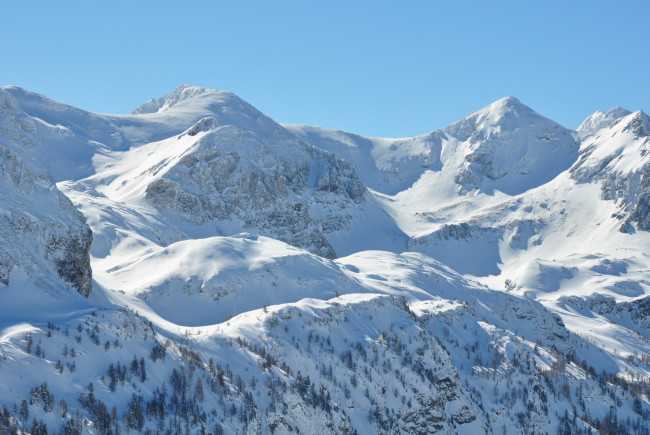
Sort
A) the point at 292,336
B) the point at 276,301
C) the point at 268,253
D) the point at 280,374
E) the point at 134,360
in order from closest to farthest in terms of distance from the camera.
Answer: the point at 134,360 → the point at 280,374 → the point at 292,336 → the point at 276,301 → the point at 268,253

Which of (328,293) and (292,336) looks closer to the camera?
(292,336)

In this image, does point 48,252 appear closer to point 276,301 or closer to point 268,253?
point 276,301

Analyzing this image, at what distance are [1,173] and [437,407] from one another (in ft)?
241

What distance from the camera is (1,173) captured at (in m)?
111

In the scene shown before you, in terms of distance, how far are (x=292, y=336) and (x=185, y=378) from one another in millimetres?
29917

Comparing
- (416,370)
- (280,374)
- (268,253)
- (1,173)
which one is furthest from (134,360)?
(268,253)

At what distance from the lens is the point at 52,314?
9319cm

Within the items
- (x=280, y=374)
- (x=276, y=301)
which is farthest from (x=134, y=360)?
(x=276, y=301)

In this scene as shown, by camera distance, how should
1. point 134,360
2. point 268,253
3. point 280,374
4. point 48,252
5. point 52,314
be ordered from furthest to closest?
point 268,253
point 48,252
point 280,374
point 52,314
point 134,360

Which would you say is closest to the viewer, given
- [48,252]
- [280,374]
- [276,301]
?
[280,374]

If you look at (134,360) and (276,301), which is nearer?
(134,360)

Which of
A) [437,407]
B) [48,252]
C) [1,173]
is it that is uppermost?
[1,173]

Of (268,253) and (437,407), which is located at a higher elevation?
(268,253)

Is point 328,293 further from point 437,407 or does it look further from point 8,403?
point 8,403
